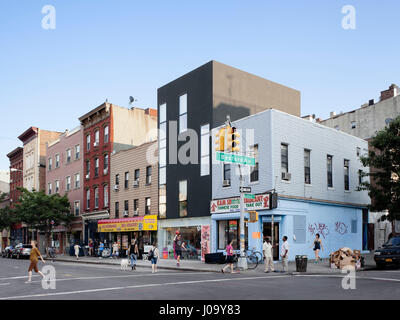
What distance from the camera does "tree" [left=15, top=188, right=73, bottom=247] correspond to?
47.0 metres

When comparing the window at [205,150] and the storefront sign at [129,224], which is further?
the storefront sign at [129,224]

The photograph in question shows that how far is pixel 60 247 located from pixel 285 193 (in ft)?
115

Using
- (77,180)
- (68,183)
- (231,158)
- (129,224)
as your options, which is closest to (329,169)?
(231,158)

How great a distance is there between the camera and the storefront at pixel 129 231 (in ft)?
120

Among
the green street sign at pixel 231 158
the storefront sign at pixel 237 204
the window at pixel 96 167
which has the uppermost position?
the window at pixel 96 167

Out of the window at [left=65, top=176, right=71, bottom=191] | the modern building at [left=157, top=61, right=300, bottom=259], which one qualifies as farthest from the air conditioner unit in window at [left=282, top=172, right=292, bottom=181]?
the window at [left=65, top=176, right=71, bottom=191]

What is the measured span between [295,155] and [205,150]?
658 cm

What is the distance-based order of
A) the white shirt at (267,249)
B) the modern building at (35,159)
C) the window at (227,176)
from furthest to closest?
1. the modern building at (35,159)
2. the window at (227,176)
3. the white shirt at (267,249)

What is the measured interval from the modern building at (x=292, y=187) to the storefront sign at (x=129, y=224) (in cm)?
770

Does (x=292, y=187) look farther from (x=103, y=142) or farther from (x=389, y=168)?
(x=103, y=142)

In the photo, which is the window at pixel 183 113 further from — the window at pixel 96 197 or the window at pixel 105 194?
the window at pixel 96 197

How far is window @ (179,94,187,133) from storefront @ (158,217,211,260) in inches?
271

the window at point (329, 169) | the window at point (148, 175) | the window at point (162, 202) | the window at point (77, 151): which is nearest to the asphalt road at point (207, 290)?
the window at point (329, 169)
